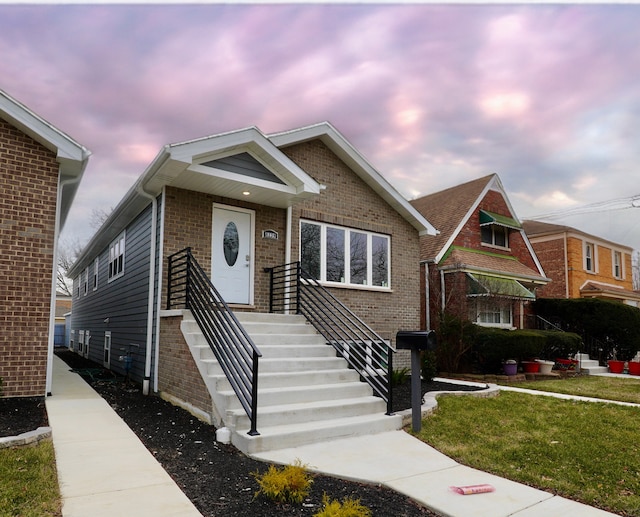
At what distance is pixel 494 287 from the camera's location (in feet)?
53.3

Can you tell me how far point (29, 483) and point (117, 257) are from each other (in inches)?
387

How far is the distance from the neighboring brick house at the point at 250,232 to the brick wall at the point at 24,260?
175cm

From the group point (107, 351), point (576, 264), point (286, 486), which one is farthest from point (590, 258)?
point (286, 486)

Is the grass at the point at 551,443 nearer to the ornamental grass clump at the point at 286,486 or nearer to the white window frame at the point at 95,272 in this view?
the ornamental grass clump at the point at 286,486

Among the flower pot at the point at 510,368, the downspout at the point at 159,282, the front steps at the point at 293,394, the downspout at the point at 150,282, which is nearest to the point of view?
the front steps at the point at 293,394

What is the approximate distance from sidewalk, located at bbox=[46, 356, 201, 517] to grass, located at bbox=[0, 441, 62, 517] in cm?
8

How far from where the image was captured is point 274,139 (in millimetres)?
11078

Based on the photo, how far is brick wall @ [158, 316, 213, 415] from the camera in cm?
714

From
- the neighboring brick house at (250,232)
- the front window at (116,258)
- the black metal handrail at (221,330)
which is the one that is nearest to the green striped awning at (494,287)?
the neighboring brick house at (250,232)

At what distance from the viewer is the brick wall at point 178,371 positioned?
23.4 ft

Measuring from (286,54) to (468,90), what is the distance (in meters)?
4.97

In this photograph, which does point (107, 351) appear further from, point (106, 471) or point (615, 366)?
point (615, 366)

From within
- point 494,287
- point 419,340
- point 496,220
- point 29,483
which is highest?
point 496,220

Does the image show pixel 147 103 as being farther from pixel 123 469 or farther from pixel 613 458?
pixel 613 458
